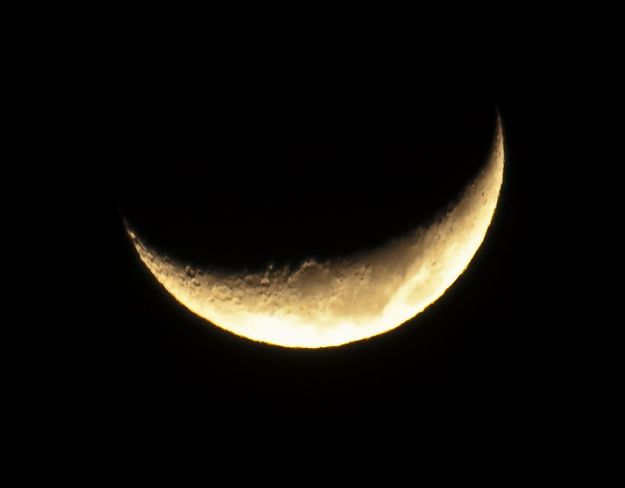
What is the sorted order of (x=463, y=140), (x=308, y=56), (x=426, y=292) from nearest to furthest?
(x=308, y=56)
(x=463, y=140)
(x=426, y=292)

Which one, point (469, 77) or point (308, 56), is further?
point (469, 77)

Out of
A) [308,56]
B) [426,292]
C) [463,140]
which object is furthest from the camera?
[426,292]

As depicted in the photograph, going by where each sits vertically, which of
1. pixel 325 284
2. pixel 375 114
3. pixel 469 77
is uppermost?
pixel 469 77

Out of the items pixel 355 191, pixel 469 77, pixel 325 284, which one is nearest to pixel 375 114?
pixel 355 191

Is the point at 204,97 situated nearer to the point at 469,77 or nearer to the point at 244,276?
the point at 244,276

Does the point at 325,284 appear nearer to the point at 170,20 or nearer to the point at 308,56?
the point at 308,56

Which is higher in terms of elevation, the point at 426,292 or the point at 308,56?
the point at 308,56

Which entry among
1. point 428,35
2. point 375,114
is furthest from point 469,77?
point 375,114
